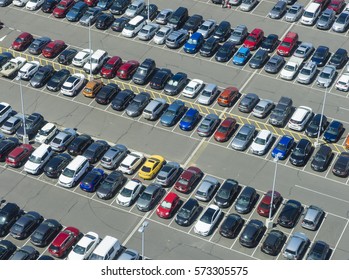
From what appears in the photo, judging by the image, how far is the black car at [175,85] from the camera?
3959 inches

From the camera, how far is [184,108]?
98062 millimetres

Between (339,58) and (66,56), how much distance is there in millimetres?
35285

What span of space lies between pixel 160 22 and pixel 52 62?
16781mm

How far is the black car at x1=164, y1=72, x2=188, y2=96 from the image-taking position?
100562 mm

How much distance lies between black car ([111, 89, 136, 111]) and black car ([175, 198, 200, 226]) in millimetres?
18753

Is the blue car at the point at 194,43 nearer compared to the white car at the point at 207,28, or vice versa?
the blue car at the point at 194,43

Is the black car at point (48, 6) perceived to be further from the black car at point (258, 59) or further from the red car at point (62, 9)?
the black car at point (258, 59)

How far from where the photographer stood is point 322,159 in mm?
90000

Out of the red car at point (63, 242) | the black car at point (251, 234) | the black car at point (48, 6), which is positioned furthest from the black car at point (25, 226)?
the black car at point (48, 6)

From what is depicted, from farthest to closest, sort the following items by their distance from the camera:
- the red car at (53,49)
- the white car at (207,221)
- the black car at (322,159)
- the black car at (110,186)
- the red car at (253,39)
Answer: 1. the red car at (253,39)
2. the red car at (53,49)
3. the black car at (322,159)
4. the black car at (110,186)
5. the white car at (207,221)

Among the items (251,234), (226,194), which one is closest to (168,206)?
(226,194)

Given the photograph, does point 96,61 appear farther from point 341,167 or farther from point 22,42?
point 341,167

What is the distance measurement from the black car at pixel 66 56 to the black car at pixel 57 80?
13.2ft
